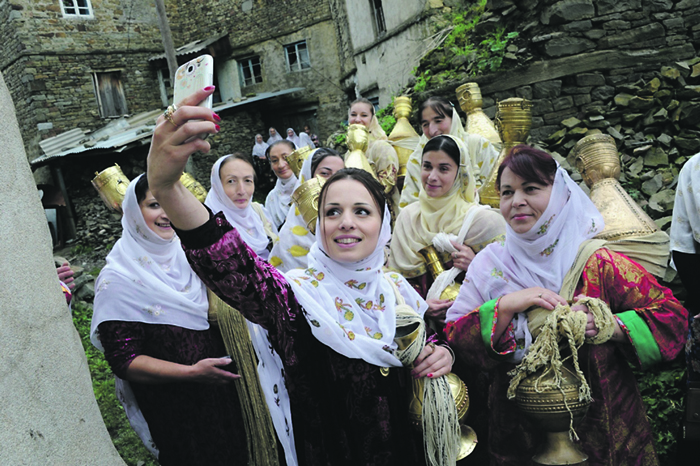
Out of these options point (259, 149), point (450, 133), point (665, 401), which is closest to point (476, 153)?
point (450, 133)

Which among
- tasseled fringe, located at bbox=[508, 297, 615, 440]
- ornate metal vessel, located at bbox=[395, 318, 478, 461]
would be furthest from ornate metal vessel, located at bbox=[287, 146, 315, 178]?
tasseled fringe, located at bbox=[508, 297, 615, 440]

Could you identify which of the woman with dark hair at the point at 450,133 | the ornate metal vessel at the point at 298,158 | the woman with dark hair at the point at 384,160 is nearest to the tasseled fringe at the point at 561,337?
the woman with dark hair at the point at 450,133

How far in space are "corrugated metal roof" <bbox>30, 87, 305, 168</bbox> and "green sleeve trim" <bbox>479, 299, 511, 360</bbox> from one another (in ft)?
42.2

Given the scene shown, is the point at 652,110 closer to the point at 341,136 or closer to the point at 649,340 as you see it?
the point at 649,340

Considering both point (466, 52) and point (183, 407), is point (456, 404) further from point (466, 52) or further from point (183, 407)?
point (466, 52)

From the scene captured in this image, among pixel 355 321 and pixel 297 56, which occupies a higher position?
pixel 297 56

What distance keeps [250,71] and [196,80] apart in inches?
803

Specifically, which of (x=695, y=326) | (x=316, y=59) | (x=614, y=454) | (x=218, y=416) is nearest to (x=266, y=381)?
(x=218, y=416)

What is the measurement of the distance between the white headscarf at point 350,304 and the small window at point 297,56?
18539 millimetres

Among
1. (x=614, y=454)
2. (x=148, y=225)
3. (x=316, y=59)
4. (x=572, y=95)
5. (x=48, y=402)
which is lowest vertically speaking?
(x=614, y=454)

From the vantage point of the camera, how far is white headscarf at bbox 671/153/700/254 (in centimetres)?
208

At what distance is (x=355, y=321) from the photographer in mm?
1775

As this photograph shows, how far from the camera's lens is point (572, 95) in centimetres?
644

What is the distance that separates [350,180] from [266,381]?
2.78ft
